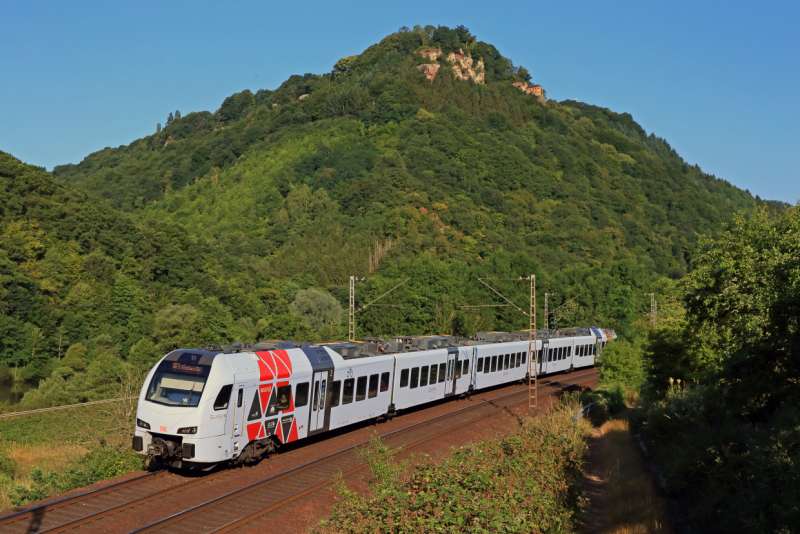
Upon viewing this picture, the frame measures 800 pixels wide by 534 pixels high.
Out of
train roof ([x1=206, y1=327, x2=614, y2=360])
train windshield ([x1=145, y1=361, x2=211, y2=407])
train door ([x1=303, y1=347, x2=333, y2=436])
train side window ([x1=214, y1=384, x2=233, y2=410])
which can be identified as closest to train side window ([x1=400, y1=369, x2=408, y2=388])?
train roof ([x1=206, y1=327, x2=614, y2=360])

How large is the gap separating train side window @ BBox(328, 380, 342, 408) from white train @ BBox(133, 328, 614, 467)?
35 mm

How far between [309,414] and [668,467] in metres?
9.78

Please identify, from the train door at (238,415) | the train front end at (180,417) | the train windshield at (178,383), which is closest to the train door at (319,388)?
the train door at (238,415)

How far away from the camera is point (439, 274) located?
96.4m

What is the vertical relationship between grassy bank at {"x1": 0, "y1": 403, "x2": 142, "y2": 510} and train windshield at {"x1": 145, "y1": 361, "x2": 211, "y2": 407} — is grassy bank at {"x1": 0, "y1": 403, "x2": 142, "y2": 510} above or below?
below

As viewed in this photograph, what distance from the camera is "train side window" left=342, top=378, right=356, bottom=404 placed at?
933 inches

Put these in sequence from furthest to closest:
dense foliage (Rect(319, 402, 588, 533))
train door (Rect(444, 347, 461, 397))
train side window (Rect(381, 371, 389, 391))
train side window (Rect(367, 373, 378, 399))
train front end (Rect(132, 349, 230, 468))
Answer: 1. train door (Rect(444, 347, 461, 397))
2. train side window (Rect(381, 371, 389, 391))
3. train side window (Rect(367, 373, 378, 399))
4. train front end (Rect(132, 349, 230, 468))
5. dense foliage (Rect(319, 402, 588, 533))

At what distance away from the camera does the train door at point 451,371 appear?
33531mm

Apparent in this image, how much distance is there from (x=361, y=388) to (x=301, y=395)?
14.0ft

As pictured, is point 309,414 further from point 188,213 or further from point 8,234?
point 188,213

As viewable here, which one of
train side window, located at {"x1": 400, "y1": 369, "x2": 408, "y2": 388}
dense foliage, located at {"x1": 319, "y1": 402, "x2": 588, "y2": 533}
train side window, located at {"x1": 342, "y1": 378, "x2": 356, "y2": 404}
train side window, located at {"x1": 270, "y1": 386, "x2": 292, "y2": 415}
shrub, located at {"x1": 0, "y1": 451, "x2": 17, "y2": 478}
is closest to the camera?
dense foliage, located at {"x1": 319, "y1": 402, "x2": 588, "y2": 533}

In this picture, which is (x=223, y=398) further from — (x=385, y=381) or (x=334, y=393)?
(x=385, y=381)

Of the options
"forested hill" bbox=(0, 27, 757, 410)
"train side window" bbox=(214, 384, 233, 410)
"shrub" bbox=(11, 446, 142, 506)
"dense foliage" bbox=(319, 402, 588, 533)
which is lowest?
"shrub" bbox=(11, 446, 142, 506)

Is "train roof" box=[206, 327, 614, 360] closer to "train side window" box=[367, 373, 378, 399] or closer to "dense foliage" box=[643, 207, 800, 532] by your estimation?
"train side window" box=[367, 373, 378, 399]
